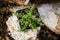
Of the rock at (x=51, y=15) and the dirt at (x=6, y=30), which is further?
the dirt at (x=6, y=30)

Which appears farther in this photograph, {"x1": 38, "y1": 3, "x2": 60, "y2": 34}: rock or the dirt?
the dirt

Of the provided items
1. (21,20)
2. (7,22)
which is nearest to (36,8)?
(21,20)

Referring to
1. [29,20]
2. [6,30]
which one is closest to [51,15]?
[29,20]

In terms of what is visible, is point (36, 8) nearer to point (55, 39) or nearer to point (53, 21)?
point (53, 21)
